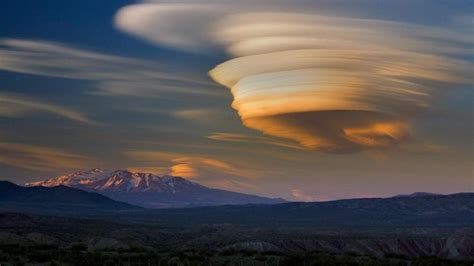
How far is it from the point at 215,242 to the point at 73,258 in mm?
82844

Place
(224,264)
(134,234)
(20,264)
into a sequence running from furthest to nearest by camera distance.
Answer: (134,234) → (224,264) → (20,264)

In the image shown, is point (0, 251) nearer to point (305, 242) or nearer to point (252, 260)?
point (252, 260)

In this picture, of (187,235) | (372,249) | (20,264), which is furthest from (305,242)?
(20,264)

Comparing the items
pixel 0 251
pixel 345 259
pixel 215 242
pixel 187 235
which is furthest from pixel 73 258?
pixel 187 235

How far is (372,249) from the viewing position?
155m

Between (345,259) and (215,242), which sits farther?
(215,242)

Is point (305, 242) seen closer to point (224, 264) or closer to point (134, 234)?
point (134, 234)

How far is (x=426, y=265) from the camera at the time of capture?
213 ft

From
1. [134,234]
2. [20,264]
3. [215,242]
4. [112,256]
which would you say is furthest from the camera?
[134,234]

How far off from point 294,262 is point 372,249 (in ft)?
307

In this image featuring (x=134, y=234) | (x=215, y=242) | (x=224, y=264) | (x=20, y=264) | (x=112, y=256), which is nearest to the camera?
(x=20, y=264)

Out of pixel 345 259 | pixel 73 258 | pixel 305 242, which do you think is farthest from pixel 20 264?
pixel 305 242

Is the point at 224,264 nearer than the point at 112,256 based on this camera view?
Yes

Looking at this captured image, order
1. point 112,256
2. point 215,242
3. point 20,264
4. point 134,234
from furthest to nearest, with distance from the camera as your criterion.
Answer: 1. point 134,234
2. point 215,242
3. point 112,256
4. point 20,264
